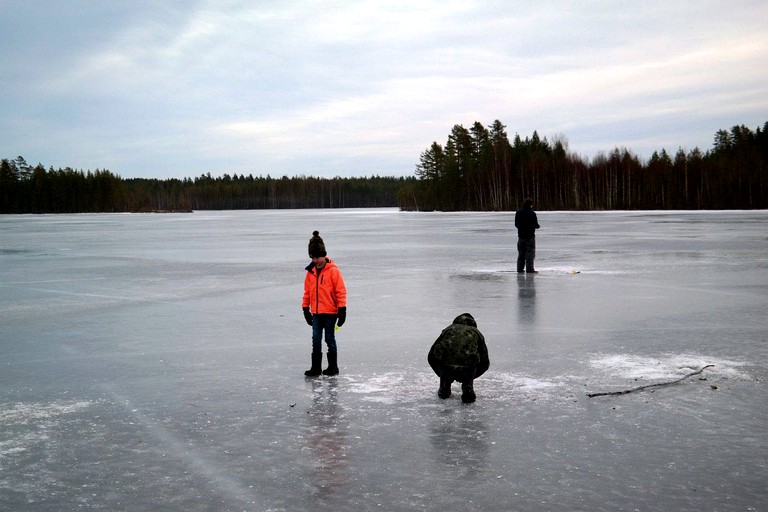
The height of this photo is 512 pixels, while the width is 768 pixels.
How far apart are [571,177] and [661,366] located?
108 metres

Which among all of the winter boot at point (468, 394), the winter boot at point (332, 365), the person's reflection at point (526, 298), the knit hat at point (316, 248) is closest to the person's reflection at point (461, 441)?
the winter boot at point (468, 394)

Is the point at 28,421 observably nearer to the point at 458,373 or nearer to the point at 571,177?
the point at 458,373

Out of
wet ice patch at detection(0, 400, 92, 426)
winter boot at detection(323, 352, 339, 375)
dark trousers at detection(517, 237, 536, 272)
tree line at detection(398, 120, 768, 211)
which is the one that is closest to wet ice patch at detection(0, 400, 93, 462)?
wet ice patch at detection(0, 400, 92, 426)

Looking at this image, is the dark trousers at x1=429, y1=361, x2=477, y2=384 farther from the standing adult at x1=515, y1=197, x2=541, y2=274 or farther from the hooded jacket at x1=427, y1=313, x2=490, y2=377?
the standing adult at x1=515, y1=197, x2=541, y2=274

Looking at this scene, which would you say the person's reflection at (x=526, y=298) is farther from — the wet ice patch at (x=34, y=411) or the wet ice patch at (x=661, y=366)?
the wet ice patch at (x=34, y=411)

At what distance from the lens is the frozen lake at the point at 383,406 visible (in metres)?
4.38

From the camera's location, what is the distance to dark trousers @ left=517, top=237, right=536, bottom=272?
56.1ft

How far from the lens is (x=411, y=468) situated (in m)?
4.70

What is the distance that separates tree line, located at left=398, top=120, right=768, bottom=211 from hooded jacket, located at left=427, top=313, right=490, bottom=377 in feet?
309

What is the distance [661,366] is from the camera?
7.54 m

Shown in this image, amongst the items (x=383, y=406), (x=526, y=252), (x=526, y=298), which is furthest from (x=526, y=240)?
(x=383, y=406)

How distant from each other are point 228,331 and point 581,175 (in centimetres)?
10779

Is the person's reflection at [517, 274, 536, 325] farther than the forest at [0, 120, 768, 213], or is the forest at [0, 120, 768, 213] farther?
the forest at [0, 120, 768, 213]

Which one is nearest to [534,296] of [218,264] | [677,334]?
[677,334]
